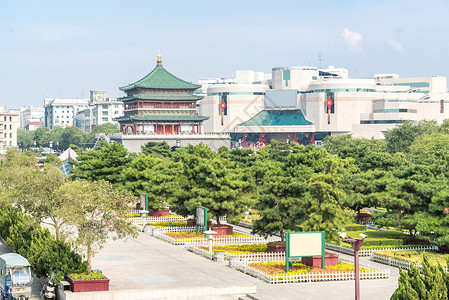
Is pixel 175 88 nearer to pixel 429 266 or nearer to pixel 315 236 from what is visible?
pixel 315 236

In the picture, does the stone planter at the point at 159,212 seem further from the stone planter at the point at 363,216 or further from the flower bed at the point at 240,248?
the flower bed at the point at 240,248

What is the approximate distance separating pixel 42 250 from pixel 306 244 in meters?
16.2

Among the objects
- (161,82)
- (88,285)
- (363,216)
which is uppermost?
(161,82)

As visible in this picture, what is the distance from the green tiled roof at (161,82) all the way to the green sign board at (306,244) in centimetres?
11732

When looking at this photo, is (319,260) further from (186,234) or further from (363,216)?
(363,216)

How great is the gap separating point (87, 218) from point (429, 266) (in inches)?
819

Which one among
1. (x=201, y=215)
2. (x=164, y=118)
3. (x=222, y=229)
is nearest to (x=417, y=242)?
(x=222, y=229)

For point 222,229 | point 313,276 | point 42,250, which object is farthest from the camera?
point 222,229

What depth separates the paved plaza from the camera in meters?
41.9

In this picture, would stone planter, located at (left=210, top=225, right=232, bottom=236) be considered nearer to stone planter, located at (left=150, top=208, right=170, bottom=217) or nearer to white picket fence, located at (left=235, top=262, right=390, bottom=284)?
stone planter, located at (left=150, top=208, right=170, bottom=217)

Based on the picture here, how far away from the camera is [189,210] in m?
65.5

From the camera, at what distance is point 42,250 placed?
145 feet

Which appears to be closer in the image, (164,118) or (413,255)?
(413,255)

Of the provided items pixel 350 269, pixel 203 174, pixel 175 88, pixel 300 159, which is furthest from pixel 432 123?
pixel 350 269
